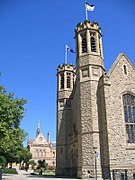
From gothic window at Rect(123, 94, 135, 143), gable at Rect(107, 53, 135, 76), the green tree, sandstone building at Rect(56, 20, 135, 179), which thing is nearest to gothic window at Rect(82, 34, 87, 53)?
sandstone building at Rect(56, 20, 135, 179)

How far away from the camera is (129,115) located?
1057 inches

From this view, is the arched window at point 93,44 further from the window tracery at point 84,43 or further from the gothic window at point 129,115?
the gothic window at point 129,115

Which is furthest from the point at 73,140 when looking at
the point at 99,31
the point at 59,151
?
the point at 99,31

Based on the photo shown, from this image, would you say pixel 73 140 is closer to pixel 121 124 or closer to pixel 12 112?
pixel 121 124

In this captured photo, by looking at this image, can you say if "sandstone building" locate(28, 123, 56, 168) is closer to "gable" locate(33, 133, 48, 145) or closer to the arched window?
"gable" locate(33, 133, 48, 145)

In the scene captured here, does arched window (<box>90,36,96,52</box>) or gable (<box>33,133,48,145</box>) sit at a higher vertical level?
arched window (<box>90,36,96,52</box>)

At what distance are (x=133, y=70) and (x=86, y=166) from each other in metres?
Answer: 14.3

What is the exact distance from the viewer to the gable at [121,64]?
28.3m

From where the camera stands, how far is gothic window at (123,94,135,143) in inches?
1017

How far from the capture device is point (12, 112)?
2283 cm

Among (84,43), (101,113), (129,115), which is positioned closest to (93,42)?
(84,43)

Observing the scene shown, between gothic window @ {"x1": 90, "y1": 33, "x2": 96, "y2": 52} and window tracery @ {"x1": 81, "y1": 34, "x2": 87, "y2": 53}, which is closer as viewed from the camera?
gothic window @ {"x1": 90, "y1": 33, "x2": 96, "y2": 52}

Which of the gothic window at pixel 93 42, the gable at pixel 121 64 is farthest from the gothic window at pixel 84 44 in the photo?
the gable at pixel 121 64

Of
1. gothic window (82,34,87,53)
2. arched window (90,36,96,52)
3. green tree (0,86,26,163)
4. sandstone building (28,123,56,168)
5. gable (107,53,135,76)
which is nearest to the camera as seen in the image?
green tree (0,86,26,163)
